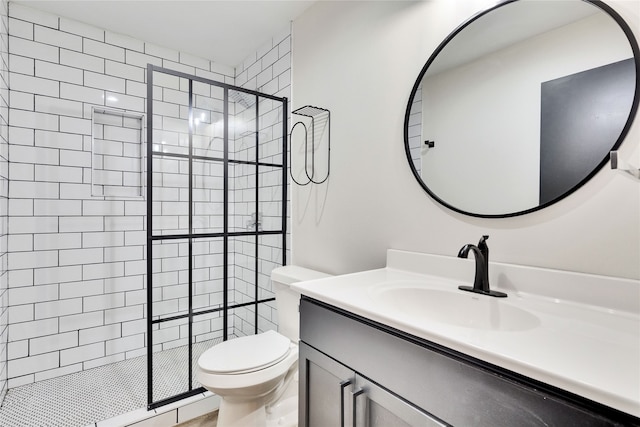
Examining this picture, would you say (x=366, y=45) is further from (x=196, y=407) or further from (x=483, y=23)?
(x=196, y=407)

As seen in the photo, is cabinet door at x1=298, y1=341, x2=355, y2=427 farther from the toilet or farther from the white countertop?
the toilet

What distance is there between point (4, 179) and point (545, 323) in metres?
2.82

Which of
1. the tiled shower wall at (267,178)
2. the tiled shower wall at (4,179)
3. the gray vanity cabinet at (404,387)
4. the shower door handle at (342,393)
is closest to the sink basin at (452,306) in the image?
the gray vanity cabinet at (404,387)

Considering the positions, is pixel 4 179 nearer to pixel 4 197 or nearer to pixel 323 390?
pixel 4 197

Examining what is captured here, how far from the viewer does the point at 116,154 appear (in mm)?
2400

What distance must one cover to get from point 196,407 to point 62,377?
1.09 meters

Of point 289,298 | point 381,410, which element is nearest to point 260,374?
point 289,298

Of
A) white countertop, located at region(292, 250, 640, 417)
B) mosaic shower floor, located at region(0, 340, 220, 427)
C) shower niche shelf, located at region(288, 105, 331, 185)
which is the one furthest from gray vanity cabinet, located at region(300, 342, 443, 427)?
mosaic shower floor, located at region(0, 340, 220, 427)

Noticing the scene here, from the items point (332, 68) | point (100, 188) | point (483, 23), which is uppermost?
point (332, 68)

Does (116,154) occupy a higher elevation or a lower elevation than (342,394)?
higher

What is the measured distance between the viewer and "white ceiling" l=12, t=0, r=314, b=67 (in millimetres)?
2041

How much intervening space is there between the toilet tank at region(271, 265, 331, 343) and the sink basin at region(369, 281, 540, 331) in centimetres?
68

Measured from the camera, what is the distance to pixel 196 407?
6.22 ft

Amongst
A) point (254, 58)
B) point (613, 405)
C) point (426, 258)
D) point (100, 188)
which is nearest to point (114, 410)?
point (100, 188)
